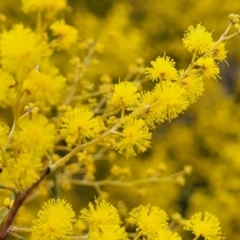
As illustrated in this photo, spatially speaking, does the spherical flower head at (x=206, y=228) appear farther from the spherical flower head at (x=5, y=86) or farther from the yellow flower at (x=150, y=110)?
the spherical flower head at (x=5, y=86)

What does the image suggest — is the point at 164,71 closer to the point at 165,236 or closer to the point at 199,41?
the point at 199,41

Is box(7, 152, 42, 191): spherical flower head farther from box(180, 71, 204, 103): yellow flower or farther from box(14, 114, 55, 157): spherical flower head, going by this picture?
box(180, 71, 204, 103): yellow flower

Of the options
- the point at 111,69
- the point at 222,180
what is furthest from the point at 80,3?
the point at 222,180

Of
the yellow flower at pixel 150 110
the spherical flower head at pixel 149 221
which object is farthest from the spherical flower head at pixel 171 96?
the spherical flower head at pixel 149 221

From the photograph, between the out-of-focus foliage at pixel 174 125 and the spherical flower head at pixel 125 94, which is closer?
the spherical flower head at pixel 125 94

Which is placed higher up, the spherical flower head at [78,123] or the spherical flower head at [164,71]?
the spherical flower head at [164,71]

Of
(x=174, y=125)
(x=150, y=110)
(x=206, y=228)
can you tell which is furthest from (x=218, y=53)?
(x=174, y=125)

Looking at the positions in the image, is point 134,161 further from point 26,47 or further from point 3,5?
point 26,47

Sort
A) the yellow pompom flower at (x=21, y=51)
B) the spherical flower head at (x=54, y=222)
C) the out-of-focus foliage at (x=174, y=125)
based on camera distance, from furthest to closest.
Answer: the out-of-focus foliage at (x=174, y=125) → the spherical flower head at (x=54, y=222) → the yellow pompom flower at (x=21, y=51)
